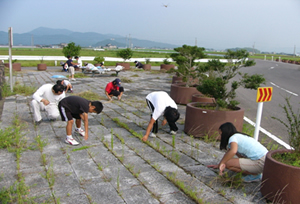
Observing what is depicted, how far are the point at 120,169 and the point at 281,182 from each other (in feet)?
7.45

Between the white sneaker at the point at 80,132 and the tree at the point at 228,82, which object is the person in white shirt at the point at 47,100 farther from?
the tree at the point at 228,82

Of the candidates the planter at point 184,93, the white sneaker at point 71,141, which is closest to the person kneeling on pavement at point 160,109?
the white sneaker at point 71,141

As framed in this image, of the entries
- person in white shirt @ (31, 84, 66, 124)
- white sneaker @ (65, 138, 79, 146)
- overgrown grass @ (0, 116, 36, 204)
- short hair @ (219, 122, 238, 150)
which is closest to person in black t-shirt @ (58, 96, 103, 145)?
white sneaker @ (65, 138, 79, 146)

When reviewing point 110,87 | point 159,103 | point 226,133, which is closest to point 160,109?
point 159,103

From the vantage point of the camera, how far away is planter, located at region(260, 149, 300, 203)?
3.11 m

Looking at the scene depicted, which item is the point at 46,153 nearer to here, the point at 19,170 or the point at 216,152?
the point at 19,170

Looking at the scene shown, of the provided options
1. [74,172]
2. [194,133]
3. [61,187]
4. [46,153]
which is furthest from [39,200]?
[194,133]

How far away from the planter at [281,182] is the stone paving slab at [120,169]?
0.89 ft

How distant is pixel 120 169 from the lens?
4.29m

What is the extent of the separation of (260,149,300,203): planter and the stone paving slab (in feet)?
0.89

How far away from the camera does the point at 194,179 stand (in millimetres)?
3990

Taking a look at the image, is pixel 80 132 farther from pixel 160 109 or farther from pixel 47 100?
pixel 160 109

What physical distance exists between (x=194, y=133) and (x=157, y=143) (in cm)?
105

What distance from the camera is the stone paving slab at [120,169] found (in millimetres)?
3520
